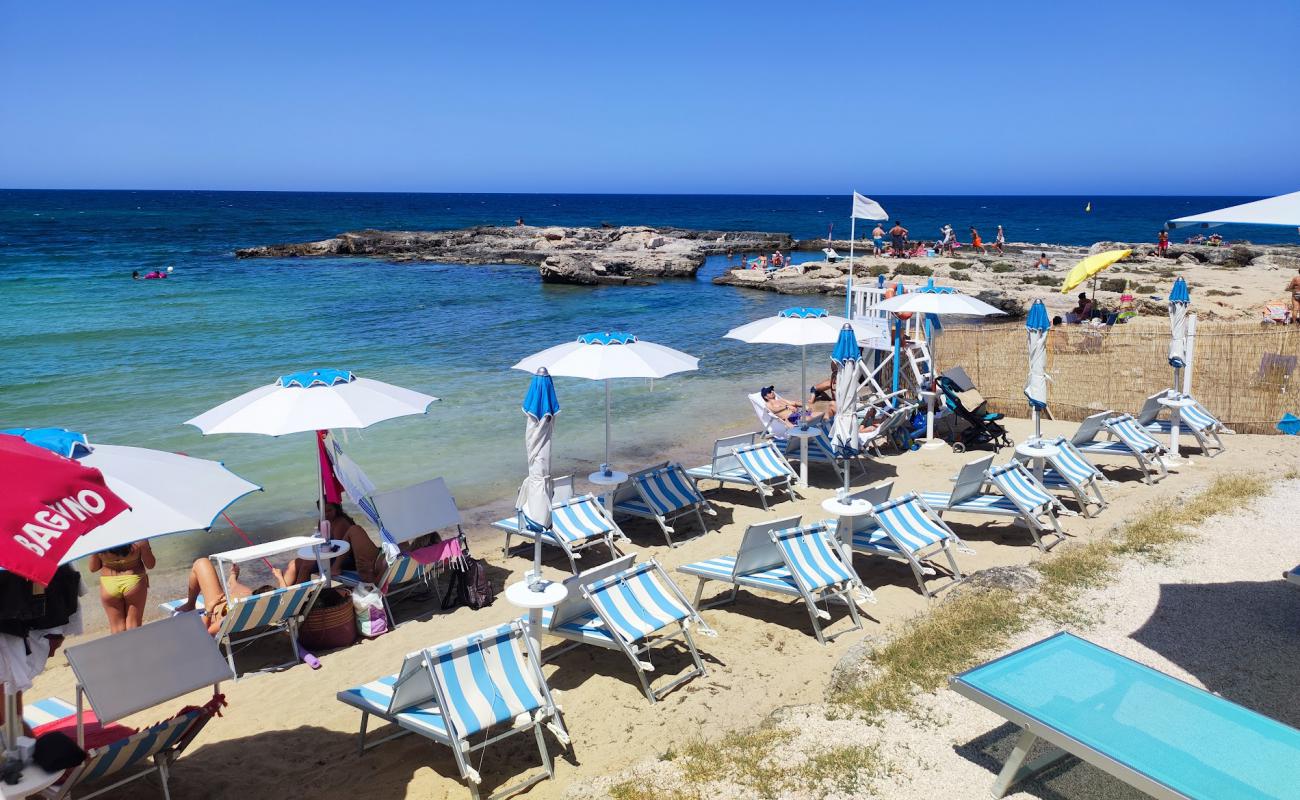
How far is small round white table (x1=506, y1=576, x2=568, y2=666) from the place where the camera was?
4887 mm

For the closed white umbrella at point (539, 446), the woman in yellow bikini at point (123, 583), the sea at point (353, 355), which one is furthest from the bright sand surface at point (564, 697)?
the sea at point (353, 355)

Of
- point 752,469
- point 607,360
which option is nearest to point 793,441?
point 752,469

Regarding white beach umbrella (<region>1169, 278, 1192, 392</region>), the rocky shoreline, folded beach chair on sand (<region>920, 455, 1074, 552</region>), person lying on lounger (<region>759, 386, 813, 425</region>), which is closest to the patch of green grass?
the rocky shoreline

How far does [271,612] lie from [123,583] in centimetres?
110

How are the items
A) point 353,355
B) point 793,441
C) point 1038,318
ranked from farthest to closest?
Answer: point 353,355 < point 793,441 < point 1038,318

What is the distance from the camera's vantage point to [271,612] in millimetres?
5914

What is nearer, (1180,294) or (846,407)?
(846,407)

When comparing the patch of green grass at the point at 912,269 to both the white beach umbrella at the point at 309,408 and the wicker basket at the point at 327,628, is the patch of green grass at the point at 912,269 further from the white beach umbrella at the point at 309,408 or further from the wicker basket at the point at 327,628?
the wicker basket at the point at 327,628

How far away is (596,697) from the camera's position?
17.9ft

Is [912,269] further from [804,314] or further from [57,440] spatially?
[57,440]

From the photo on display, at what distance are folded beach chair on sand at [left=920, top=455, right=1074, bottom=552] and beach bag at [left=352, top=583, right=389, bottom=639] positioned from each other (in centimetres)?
492

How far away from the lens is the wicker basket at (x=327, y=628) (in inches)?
248

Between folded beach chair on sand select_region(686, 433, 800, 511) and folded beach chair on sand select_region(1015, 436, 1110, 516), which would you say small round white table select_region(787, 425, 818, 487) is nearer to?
folded beach chair on sand select_region(686, 433, 800, 511)

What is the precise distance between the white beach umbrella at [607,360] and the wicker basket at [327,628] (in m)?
2.56
